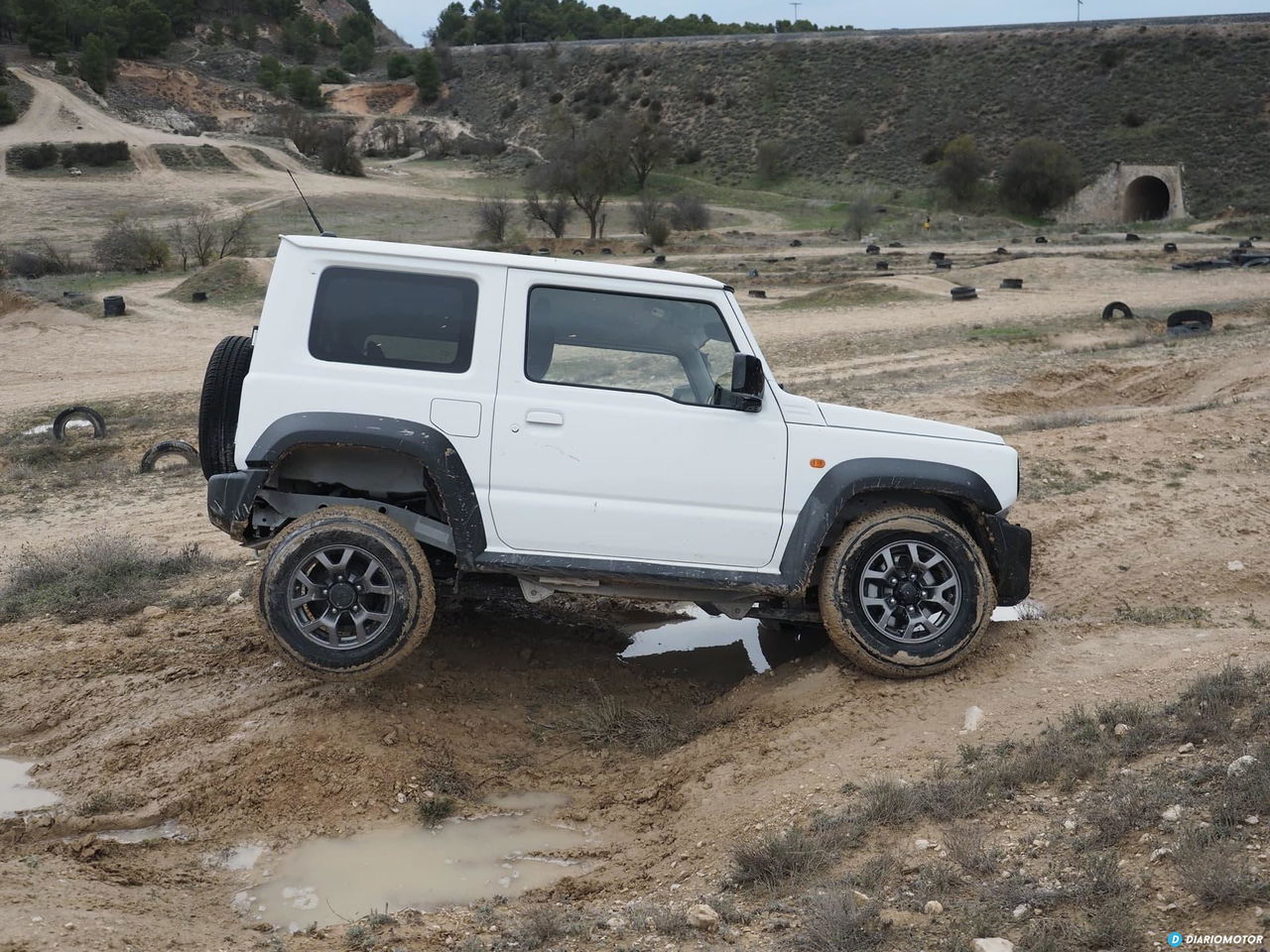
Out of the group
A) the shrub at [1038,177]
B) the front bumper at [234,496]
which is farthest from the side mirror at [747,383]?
the shrub at [1038,177]

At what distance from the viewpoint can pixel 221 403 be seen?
592 cm

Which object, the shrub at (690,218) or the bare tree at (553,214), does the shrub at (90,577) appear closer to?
the bare tree at (553,214)

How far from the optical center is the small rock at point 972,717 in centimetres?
539

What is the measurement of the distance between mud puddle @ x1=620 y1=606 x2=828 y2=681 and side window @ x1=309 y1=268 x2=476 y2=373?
2.50 metres

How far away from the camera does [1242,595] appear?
730cm

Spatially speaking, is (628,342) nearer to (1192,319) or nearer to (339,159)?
(1192,319)

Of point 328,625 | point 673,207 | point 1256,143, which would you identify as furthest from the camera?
point 1256,143

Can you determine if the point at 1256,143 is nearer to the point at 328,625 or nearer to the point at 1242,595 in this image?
the point at 1242,595

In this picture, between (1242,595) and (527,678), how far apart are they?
15.3 feet

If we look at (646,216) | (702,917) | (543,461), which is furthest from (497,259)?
(646,216)

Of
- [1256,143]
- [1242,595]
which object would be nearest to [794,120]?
[1256,143]

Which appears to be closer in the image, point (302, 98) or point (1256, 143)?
point (1256, 143)

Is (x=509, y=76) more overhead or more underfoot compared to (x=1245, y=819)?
more overhead

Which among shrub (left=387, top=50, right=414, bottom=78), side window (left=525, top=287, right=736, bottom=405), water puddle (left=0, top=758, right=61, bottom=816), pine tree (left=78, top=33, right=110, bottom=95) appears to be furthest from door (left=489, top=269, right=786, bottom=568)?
shrub (left=387, top=50, right=414, bottom=78)
